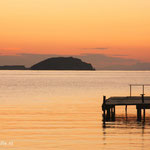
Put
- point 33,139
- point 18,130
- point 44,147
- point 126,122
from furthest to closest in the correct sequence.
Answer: point 126,122 → point 18,130 → point 33,139 → point 44,147

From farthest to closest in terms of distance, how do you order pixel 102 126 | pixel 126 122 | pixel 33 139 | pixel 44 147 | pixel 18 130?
pixel 126 122 < pixel 102 126 < pixel 18 130 < pixel 33 139 < pixel 44 147

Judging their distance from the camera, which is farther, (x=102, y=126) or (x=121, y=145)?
(x=102, y=126)

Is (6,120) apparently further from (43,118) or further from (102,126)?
(102,126)

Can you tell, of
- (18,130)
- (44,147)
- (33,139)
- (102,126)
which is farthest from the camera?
(102,126)

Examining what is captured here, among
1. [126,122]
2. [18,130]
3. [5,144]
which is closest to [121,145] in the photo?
[5,144]

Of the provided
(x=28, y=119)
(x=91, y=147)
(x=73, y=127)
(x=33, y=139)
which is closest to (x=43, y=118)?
(x=28, y=119)

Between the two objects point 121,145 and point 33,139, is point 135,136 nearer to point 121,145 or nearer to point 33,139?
point 121,145

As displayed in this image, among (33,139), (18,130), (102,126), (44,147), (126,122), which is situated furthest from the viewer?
(126,122)

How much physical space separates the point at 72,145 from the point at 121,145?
2.82 m

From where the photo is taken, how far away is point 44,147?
28.7 metres

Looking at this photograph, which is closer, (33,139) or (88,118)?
(33,139)

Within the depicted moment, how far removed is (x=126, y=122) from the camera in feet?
139

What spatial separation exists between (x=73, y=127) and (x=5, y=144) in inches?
345

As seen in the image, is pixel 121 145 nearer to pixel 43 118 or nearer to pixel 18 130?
pixel 18 130
